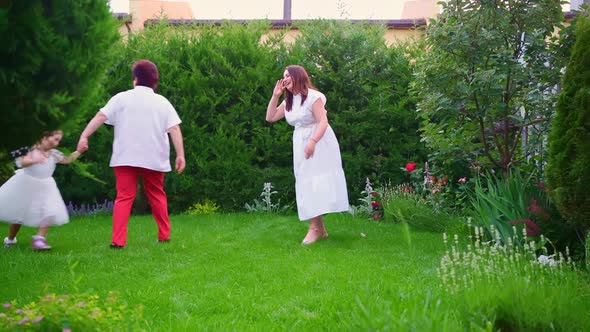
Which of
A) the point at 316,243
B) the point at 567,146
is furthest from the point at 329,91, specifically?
the point at 567,146

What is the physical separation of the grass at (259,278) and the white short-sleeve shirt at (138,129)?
0.93m

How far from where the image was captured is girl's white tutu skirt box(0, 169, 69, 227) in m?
7.26

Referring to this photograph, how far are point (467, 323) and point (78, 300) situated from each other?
2.16 m

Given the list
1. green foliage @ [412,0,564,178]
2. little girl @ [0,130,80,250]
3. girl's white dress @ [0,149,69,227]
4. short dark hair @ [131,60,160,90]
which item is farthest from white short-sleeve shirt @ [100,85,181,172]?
green foliage @ [412,0,564,178]

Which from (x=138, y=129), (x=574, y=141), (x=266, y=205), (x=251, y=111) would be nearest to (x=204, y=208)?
(x=266, y=205)

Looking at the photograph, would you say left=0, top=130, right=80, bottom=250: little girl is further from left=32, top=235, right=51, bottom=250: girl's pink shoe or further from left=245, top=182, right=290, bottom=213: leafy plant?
left=245, top=182, right=290, bottom=213: leafy plant

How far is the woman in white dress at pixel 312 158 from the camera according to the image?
7.75 meters

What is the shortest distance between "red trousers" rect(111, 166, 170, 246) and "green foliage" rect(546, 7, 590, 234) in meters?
4.13

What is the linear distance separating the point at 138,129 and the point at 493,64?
3.78m

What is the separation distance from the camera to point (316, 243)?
25.5 feet

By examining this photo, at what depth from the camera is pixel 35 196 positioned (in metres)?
7.35

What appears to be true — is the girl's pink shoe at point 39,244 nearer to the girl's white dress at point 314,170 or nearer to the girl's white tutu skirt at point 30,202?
the girl's white tutu skirt at point 30,202

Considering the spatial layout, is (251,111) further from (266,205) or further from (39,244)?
(39,244)

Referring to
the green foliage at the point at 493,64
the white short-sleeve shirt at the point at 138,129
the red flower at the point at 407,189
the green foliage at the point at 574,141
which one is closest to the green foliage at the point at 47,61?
the green foliage at the point at 574,141
